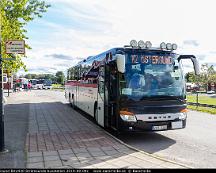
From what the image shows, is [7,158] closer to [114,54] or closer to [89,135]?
[89,135]

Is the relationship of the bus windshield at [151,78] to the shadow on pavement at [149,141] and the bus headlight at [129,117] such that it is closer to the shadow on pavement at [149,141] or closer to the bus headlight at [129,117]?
the bus headlight at [129,117]

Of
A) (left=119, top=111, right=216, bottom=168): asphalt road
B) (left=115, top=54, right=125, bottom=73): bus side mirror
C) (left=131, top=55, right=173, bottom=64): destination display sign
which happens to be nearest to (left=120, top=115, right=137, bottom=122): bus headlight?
(left=119, top=111, right=216, bottom=168): asphalt road

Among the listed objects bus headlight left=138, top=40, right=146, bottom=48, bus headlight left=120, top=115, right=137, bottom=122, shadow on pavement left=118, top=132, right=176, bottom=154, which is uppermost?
bus headlight left=138, top=40, right=146, bottom=48

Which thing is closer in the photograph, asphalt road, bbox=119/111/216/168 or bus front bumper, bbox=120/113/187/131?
asphalt road, bbox=119/111/216/168

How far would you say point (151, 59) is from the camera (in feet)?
36.6

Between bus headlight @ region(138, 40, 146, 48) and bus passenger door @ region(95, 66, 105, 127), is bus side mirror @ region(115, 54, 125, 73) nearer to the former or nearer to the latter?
bus headlight @ region(138, 40, 146, 48)

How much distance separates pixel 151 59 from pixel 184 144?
285 cm

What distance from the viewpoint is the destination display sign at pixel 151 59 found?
436 inches

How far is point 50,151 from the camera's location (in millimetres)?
9055

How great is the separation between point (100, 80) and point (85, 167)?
250 inches

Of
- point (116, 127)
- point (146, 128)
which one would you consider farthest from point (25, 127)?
point (146, 128)

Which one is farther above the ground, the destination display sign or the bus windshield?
the destination display sign

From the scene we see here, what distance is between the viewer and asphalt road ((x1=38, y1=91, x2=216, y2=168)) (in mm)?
8320

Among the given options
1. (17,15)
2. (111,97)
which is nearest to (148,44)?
(111,97)
